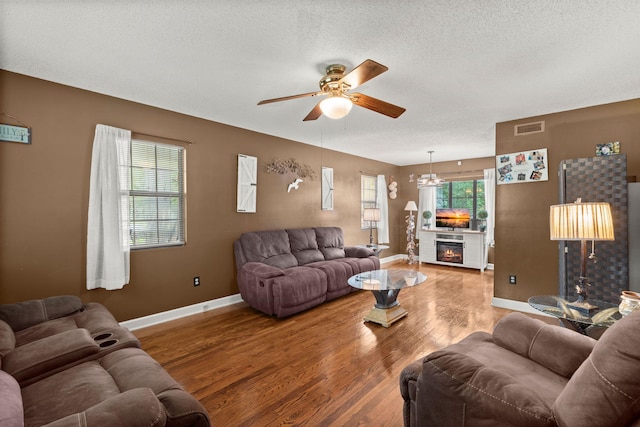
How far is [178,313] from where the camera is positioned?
11.6 feet

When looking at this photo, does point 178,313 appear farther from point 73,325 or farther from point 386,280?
point 386,280

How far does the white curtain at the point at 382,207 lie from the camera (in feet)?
22.7

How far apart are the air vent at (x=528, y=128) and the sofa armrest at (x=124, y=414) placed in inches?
185

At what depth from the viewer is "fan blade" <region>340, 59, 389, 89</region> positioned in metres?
1.92

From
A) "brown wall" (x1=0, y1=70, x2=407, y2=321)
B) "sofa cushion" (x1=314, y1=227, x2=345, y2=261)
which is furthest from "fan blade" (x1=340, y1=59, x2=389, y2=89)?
"sofa cushion" (x1=314, y1=227, x2=345, y2=261)

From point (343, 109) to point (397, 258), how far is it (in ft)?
19.6

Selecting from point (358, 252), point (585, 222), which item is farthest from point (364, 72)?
point (358, 252)

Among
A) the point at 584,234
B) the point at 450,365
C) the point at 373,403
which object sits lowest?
the point at 373,403

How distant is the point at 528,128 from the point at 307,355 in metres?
3.96

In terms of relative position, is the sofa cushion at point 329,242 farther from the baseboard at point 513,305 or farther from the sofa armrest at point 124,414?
the sofa armrest at point 124,414

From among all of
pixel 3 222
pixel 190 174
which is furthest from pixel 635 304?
pixel 3 222

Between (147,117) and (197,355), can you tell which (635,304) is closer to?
(197,355)

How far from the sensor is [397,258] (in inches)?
300

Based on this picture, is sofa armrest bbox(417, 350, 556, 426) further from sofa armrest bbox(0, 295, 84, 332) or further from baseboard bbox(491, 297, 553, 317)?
baseboard bbox(491, 297, 553, 317)
